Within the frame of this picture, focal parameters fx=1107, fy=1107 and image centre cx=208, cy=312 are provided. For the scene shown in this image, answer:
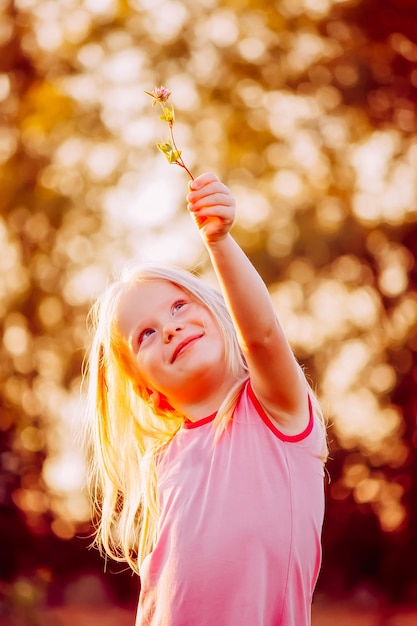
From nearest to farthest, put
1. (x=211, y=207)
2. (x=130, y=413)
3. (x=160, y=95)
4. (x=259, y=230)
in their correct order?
(x=160, y=95)
(x=211, y=207)
(x=130, y=413)
(x=259, y=230)

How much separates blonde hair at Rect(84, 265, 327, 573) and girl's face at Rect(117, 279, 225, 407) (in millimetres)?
26

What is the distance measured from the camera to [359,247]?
391 inches

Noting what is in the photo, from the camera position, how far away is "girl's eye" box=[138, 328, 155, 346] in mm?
2318

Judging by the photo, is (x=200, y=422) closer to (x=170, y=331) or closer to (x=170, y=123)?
(x=170, y=331)

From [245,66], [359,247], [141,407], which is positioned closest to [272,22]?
[245,66]

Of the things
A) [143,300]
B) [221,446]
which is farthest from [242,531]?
[143,300]

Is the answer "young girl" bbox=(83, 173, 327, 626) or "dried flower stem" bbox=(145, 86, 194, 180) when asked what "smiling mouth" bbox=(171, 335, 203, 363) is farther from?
"dried flower stem" bbox=(145, 86, 194, 180)

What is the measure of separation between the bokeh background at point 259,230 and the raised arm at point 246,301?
292 inches

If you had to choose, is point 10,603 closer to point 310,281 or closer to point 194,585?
point 310,281

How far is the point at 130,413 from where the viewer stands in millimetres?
2592

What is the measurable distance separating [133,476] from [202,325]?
506 millimetres

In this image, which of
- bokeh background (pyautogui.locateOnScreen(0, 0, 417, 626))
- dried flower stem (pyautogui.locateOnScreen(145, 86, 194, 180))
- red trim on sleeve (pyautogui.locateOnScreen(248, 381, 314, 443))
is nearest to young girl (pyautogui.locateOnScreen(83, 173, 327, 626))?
red trim on sleeve (pyautogui.locateOnScreen(248, 381, 314, 443))

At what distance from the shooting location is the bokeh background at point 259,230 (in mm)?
9828

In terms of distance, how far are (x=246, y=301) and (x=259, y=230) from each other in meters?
7.87
